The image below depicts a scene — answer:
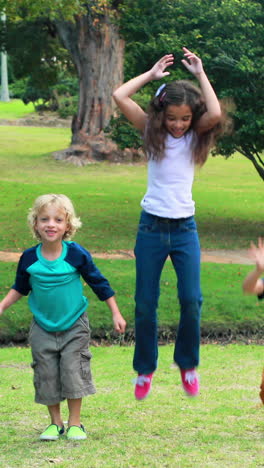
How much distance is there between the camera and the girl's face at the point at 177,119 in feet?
17.9

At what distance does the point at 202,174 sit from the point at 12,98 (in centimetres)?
6068

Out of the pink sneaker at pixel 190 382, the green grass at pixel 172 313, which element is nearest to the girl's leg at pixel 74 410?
the pink sneaker at pixel 190 382

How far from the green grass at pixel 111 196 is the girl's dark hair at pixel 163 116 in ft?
45.1

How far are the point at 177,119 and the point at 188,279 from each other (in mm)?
1060

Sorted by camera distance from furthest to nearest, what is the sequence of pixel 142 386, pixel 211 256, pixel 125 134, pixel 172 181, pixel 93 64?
pixel 93 64, pixel 125 134, pixel 211 256, pixel 142 386, pixel 172 181

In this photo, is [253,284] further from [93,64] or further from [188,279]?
[93,64]

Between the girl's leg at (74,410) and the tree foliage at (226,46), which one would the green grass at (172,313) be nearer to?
the tree foliage at (226,46)

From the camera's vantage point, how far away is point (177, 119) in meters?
5.47

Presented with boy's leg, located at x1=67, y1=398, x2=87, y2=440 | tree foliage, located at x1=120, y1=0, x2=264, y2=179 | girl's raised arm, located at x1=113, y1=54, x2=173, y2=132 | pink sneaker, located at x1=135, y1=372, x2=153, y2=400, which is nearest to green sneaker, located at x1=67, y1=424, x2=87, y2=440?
boy's leg, located at x1=67, y1=398, x2=87, y2=440

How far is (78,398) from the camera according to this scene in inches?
227

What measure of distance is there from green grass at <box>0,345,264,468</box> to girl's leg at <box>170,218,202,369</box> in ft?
2.47

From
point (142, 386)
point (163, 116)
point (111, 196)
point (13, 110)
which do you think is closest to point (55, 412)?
point (142, 386)

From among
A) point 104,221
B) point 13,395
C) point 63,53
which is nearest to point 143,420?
point 13,395

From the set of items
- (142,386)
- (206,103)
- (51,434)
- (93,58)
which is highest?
(93,58)
